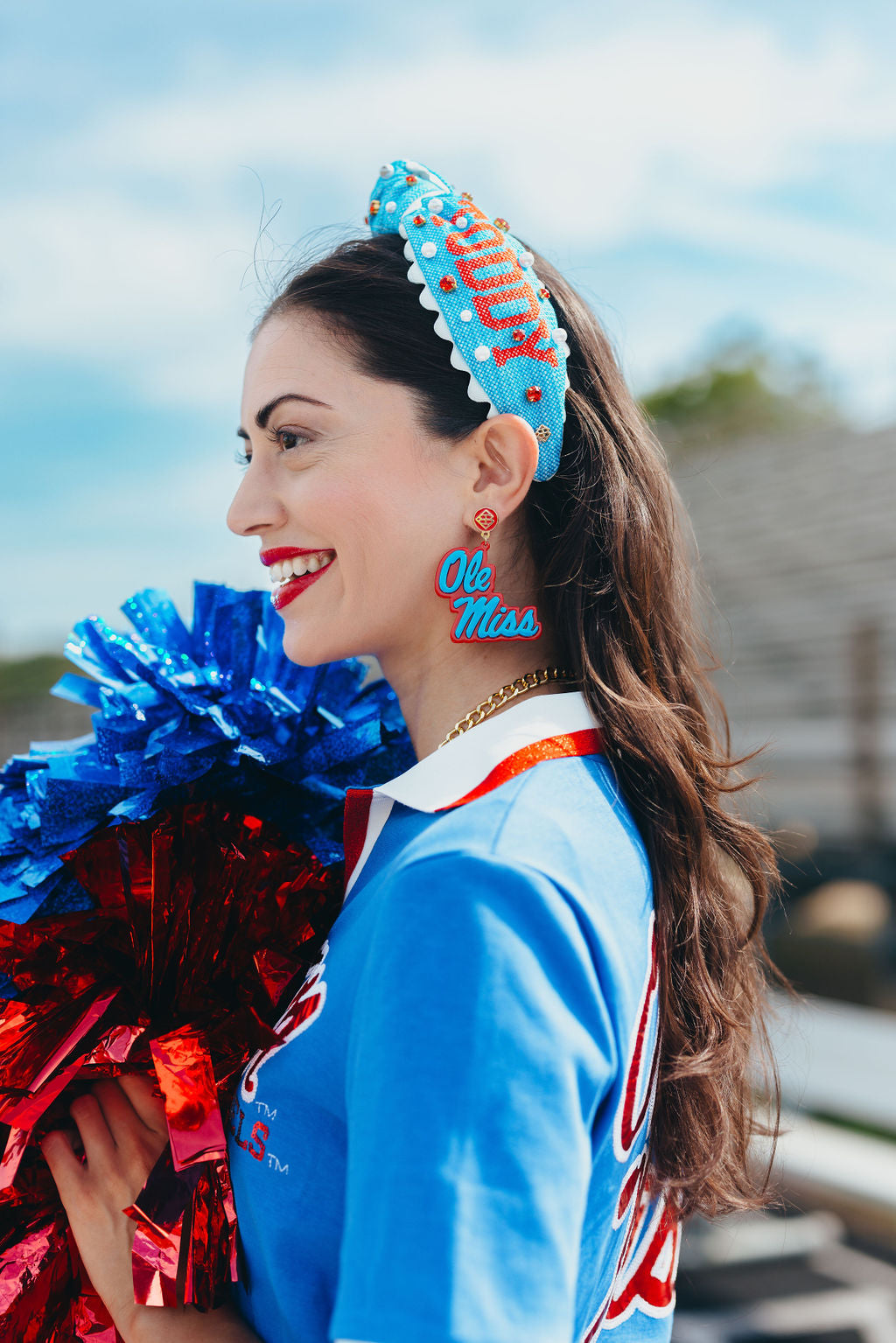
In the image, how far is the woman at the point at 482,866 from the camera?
831 mm

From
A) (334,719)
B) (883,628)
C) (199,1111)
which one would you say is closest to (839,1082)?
(334,719)

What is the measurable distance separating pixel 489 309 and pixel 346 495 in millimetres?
285

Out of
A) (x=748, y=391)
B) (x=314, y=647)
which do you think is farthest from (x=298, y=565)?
(x=748, y=391)

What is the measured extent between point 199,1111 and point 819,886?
747 cm

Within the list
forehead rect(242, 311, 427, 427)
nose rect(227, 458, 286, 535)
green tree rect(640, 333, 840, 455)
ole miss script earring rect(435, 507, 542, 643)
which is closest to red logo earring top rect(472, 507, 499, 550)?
ole miss script earring rect(435, 507, 542, 643)

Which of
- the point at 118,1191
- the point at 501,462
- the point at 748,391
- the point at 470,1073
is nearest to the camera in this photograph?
the point at 470,1073

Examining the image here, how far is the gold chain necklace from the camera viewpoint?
1.29 meters

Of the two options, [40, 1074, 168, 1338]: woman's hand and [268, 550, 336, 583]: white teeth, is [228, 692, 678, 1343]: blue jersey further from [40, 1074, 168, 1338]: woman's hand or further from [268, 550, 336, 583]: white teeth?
[268, 550, 336, 583]: white teeth

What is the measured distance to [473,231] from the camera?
138cm

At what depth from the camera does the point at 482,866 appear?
90 centimetres

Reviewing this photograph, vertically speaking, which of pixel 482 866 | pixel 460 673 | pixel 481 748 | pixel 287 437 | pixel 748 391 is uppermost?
pixel 748 391

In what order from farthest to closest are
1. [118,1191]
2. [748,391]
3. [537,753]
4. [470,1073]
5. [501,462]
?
[748,391], [501,462], [118,1191], [537,753], [470,1073]

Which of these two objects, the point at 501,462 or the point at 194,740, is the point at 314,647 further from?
the point at 501,462

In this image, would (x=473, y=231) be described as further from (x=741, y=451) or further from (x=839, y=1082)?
(x=741, y=451)
